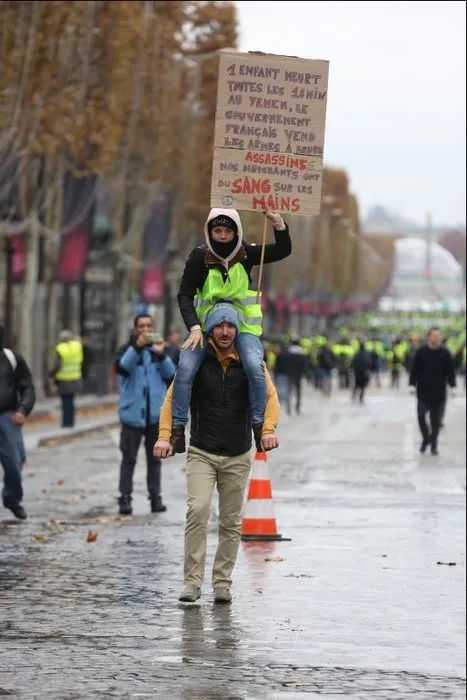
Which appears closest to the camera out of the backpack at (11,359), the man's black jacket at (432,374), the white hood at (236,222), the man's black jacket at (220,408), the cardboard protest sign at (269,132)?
the white hood at (236,222)

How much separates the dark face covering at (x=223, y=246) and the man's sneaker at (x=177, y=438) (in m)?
0.96

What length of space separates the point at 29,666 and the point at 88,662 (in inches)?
12.0

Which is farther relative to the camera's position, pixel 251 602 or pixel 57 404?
pixel 57 404

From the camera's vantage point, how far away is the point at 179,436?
1202 cm

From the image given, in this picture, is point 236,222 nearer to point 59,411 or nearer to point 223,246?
point 223,246

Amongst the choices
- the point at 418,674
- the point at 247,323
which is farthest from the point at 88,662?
the point at 247,323

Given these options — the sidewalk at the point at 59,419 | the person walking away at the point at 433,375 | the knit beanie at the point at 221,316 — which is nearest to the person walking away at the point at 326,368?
the sidewalk at the point at 59,419

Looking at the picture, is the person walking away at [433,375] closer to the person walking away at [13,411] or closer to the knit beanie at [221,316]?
the person walking away at [13,411]

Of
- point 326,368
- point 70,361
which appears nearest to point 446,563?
point 70,361

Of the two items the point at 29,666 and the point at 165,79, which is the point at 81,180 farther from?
the point at 29,666

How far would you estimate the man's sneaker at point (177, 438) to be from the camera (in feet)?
39.2

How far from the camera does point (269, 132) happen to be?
1214 centimetres

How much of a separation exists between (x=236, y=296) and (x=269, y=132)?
960mm

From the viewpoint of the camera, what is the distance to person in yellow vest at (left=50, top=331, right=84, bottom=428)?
37.1m
